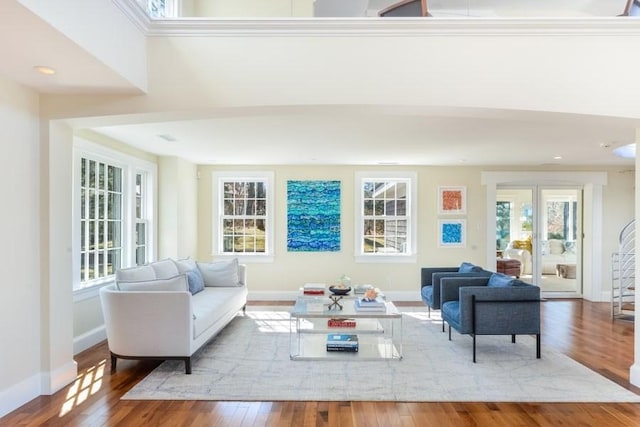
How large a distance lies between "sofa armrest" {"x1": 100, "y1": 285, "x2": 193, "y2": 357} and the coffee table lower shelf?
1.10 meters

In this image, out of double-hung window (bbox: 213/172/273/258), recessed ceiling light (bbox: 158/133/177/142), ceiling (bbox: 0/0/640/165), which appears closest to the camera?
ceiling (bbox: 0/0/640/165)

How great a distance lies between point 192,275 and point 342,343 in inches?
90.2

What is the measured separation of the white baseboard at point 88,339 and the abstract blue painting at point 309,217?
3.19 m

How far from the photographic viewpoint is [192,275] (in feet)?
16.8

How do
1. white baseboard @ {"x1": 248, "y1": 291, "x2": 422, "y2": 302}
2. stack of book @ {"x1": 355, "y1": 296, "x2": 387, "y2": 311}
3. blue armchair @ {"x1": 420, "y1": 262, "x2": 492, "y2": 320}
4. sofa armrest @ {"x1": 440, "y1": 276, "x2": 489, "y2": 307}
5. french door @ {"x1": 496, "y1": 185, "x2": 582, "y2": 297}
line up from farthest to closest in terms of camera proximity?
french door @ {"x1": 496, "y1": 185, "x2": 582, "y2": 297}, white baseboard @ {"x1": 248, "y1": 291, "x2": 422, "y2": 302}, blue armchair @ {"x1": 420, "y1": 262, "x2": 492, "y2": 320}, sofa armrest @ {"x1": 440, "y1": 276, "x2": 489, "y2": 307}, stack of book @ {"x1": 355, "y1": 296, "x2": 387, "y2": 311}

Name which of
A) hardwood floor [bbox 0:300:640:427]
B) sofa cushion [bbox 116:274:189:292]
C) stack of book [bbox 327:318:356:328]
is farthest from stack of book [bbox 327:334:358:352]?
sofa cushion [bbox 116:274:189:292]

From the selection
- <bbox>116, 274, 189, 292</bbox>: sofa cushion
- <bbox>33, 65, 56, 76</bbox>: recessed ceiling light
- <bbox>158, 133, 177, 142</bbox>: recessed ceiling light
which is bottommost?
<bbox>116, 274, 189, 292</bbox>: sofa cushion

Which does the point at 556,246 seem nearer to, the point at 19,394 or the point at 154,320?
the point at 154,320

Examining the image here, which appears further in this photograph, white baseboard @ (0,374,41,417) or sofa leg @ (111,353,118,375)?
sofa leg @ (111,353,118,375)

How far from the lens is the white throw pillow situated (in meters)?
5.50

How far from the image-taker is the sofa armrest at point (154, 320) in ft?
11.4

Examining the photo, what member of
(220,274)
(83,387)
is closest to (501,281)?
(220,274)

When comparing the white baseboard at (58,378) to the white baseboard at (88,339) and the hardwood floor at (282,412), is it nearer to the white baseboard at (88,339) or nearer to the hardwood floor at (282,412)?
the hardwood floor at (282,412)

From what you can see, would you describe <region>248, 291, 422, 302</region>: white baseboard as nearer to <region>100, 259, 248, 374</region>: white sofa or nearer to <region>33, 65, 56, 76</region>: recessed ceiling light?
<region>100, 259, 248, 374</region>: white sofa
